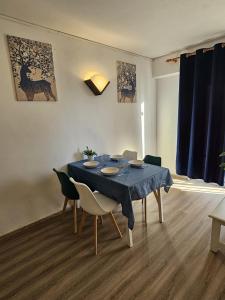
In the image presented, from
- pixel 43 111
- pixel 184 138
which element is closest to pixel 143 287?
pixel 43 111

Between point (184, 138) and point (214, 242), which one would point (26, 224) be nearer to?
point (214, 242)

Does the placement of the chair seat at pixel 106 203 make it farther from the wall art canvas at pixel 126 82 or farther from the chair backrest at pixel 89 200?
the wall art canvas at pixel 126 82

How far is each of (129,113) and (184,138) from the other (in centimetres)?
116

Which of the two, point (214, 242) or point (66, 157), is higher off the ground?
point (66, 157)

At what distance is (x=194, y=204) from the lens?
2807 millimetres

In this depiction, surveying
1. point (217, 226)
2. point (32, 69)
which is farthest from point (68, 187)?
point (217, 226)

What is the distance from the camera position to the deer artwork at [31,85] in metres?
2.18

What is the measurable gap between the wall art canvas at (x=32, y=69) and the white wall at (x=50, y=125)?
0.07 m

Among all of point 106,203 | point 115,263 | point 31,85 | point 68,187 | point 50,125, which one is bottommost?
point 115,263

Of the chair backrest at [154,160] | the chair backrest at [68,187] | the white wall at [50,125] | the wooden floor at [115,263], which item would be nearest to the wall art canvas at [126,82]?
the white wall at [50,125]

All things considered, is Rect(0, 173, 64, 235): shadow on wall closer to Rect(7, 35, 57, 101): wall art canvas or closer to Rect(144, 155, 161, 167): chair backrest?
Result: Rect(7, 35, 57, 101): wall art canvas

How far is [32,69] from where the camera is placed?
2.24m

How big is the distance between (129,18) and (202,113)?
76.0 inches

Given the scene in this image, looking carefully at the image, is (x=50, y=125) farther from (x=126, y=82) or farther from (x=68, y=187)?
(x=126, y=82)
